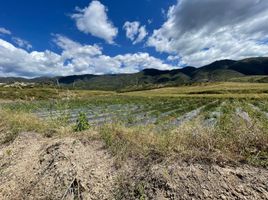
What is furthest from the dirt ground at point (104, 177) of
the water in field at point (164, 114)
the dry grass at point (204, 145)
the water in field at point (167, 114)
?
the water in field at point (167, 114)

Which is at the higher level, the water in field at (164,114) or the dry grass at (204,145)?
the dry grass at (204,145)

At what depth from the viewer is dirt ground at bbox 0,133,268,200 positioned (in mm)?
3984

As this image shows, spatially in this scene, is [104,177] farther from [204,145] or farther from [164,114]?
[164,114]

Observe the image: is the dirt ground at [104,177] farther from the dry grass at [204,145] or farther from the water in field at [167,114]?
the water in field at [167,114]

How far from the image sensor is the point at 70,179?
5105mm

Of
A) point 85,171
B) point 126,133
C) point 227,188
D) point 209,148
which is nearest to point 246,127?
Result: point 209,148

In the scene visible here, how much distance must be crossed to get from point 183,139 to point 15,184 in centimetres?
417

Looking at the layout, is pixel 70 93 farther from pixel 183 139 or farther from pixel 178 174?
pixel 178 174

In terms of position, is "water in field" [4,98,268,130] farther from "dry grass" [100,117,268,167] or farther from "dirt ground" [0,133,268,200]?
"dirt ground" [0,133,268,200]

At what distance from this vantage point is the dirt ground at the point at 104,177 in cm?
398

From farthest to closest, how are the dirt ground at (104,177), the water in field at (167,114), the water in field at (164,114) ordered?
the water in field at (167,114) → the water in field at (164,114) → the dirt ground at (104,177)

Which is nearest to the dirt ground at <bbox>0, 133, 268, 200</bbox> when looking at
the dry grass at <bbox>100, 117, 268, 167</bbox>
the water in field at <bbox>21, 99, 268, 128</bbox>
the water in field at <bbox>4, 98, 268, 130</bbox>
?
the dry grass at <bbox>100, 117, 268, 167</bbox>

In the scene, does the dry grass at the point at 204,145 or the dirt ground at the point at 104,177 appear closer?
the dirt ground at the point at 104,177

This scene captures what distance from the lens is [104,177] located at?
16.4 ft
